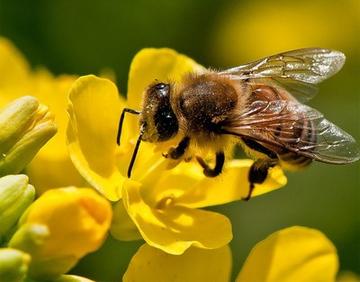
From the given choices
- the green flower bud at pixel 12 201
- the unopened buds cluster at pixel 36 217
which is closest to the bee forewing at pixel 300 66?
the unopened buds cluster at pixel 36 217

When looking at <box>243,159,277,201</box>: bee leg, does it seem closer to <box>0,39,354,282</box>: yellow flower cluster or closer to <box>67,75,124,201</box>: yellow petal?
<box>0,39,354,282</box>: yellow flower cluster

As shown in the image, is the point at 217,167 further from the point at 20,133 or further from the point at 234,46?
the point at 234,46

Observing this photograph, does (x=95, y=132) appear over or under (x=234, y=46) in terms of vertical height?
over

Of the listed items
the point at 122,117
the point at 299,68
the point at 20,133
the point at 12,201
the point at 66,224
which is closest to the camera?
the point at 66,224

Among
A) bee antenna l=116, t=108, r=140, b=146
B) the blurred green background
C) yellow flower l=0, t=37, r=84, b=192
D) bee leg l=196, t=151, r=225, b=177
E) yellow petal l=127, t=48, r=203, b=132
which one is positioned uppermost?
yellow petal l=127, t=48, r=203, b=132

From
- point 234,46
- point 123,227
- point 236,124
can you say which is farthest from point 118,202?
point 234,46

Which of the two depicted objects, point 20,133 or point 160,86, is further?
point 160,86

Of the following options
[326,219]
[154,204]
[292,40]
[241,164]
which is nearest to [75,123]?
[154,204]

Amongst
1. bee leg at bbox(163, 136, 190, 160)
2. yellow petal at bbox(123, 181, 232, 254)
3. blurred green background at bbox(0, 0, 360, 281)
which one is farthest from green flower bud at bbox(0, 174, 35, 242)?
blurred green background at bbox(0, 0, 360, 281)
